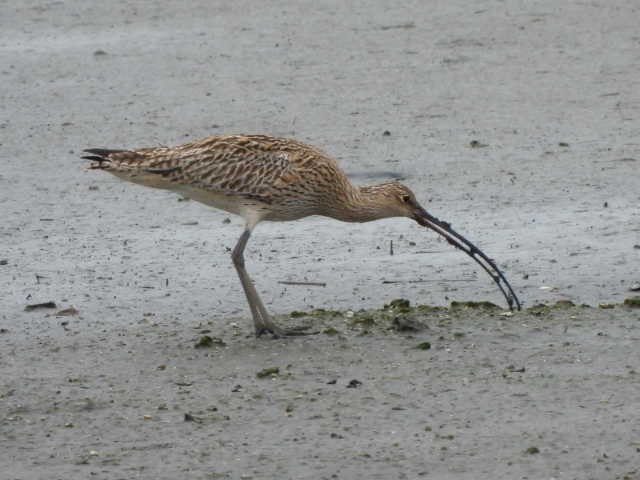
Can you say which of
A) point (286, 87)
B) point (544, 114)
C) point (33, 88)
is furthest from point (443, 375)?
point (33, 88)

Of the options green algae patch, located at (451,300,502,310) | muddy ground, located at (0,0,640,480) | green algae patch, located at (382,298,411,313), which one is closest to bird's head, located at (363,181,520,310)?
green algae patch, located at (451,300,502,310)

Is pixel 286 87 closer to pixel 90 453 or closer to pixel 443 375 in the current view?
pixel 443 375

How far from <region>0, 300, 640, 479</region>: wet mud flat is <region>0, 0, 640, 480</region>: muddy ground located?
17 millimetres

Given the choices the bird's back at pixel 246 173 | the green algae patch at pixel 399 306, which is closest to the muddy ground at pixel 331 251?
the green algae patch at pixel 399 306

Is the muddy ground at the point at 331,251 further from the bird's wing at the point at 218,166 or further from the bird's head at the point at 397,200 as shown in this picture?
the bird's wing at the point at 218,166

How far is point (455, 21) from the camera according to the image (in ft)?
45.3

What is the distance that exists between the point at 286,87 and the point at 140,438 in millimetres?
6204

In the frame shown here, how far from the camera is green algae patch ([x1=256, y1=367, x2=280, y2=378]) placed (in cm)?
717

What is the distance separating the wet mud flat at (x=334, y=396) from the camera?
20.3 feet

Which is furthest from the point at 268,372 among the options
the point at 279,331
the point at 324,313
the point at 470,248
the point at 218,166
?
the point at 470,248

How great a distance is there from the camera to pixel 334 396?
22.6ft

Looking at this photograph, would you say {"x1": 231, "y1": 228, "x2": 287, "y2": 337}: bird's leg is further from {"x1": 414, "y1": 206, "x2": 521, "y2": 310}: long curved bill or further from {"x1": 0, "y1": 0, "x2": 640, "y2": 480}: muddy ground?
{"x1": 414, "y1": 206, "x2": 521, "y2": 310}: long curved bill

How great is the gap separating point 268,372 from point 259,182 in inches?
47.4

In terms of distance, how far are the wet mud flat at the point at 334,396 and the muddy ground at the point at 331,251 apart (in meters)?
0.02
